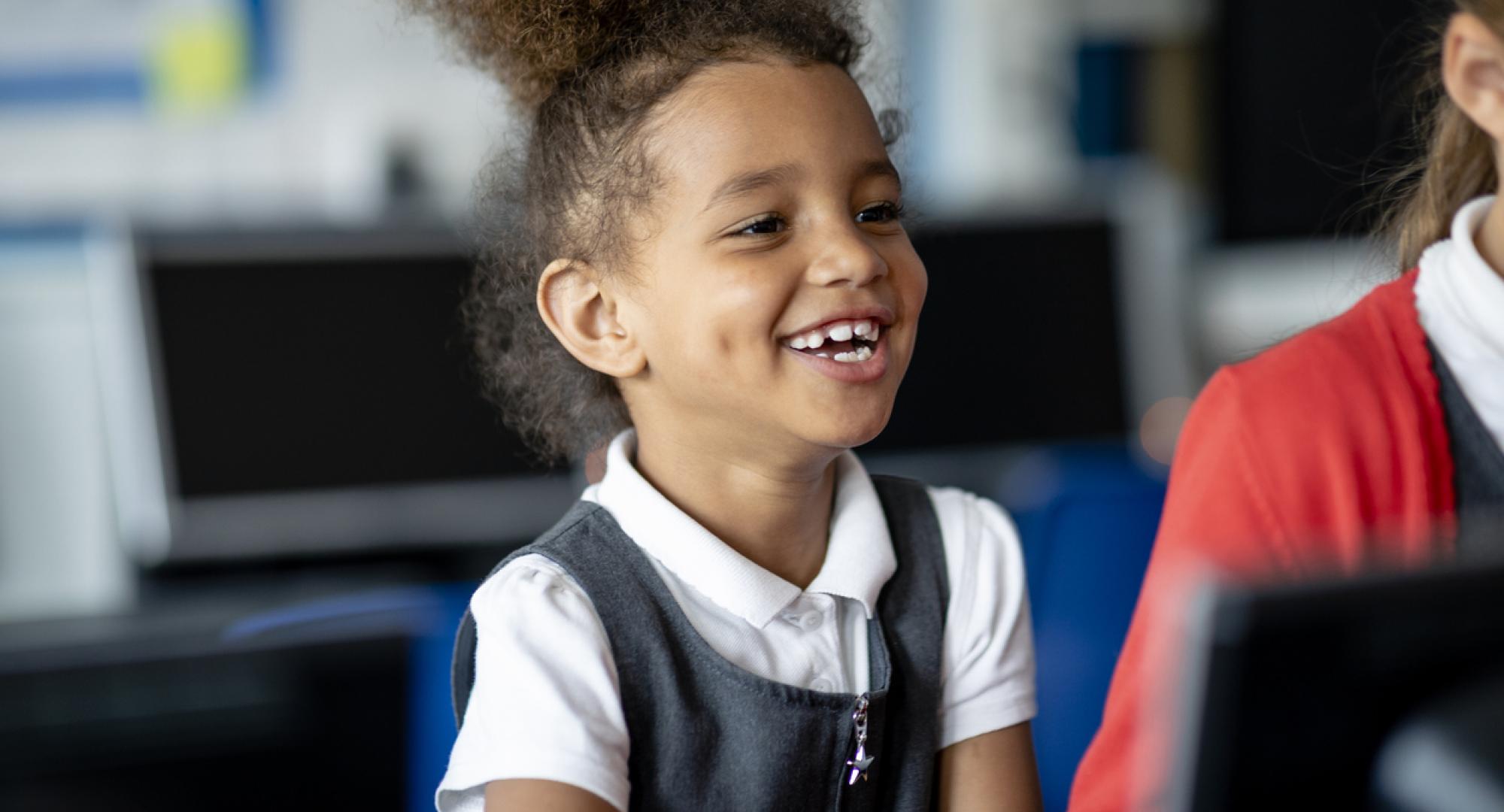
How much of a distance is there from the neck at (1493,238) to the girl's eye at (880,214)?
353 millimetres

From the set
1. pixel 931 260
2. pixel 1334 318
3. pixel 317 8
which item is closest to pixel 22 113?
Answer: pixel 317 8

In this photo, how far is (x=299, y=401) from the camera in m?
2.02

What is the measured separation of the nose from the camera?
89 cm

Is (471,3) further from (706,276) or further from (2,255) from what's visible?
(2,255)

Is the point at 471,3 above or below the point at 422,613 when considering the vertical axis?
above

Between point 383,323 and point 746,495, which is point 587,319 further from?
point 383,323

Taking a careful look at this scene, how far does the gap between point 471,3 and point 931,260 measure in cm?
135

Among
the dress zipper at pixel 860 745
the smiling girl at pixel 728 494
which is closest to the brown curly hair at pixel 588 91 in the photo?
the smiling girl at pixel 728 494

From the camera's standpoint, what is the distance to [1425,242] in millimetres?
991

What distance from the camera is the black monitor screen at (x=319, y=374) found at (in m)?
1.99

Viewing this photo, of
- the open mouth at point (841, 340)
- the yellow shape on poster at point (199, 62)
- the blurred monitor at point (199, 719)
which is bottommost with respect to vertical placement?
the blurred monitor at point (199, 719)

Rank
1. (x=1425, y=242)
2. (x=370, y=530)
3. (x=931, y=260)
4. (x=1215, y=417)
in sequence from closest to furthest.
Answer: (x=1215, y=417) → (x=1425, y=242) → (x=370, y=530) → (x=931, y=260)

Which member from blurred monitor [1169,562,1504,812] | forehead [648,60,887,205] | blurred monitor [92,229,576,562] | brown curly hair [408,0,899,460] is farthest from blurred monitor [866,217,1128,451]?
blurred monitor [1169,562,1504,812]

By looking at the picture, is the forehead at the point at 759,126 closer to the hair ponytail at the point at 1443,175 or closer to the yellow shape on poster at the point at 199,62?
the hair ponytail at the point at 1443,175
